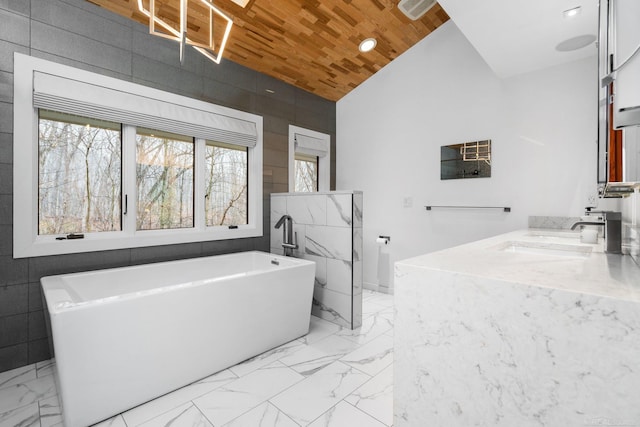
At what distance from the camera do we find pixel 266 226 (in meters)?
3.53

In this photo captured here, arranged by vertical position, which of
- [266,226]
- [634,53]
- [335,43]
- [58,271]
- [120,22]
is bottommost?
[58,271]

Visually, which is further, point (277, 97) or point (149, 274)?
point (277, 97)

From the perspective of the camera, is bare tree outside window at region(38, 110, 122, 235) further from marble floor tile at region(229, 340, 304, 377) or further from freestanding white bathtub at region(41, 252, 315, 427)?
marble floor tile at region(229, 340, 304, 377)

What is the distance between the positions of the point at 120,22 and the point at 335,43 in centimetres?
198

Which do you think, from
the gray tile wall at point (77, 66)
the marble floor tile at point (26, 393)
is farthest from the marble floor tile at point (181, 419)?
the gray tile wall at point (77, 66)

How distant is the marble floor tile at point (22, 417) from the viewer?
157cm

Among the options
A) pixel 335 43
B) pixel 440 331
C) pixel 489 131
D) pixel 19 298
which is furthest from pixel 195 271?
pixel 489 131

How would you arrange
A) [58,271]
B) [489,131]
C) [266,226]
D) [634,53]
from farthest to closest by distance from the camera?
[266,226]
[489,131]
[58,271]
[634,53]

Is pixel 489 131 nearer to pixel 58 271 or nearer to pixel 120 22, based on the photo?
pixel 120 22

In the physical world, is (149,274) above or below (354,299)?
above

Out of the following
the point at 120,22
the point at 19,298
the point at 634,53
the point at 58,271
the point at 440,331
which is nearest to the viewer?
the point at 634,53

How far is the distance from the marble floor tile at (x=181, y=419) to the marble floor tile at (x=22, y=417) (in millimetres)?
587

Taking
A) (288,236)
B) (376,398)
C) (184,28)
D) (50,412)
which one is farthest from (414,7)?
(50,412)

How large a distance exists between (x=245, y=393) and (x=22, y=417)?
116 cm
